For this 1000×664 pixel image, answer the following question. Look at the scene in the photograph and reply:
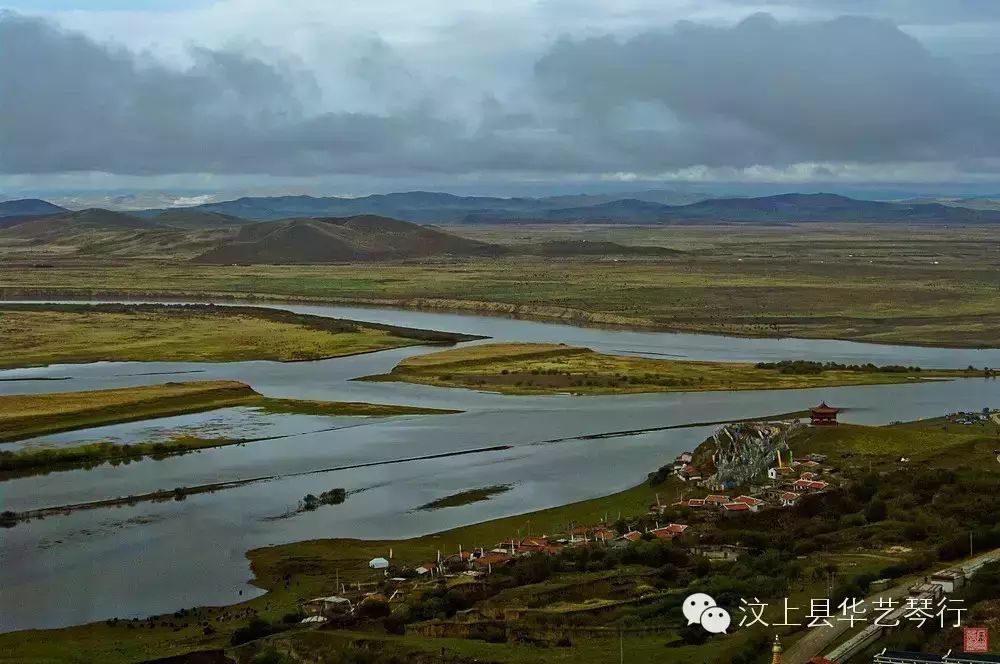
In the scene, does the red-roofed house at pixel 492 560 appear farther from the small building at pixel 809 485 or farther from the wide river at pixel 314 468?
the small building at pixel 809 485

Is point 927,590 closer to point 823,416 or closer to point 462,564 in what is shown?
point 462,564

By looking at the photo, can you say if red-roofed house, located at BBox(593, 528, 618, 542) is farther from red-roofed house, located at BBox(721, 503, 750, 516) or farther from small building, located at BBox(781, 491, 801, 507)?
small building, located at BBox(781, 491, 801, 507)

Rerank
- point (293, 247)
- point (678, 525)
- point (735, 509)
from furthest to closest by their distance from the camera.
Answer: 1. point (293, 247)
2. point (735, 509)
3. point (678, 525)

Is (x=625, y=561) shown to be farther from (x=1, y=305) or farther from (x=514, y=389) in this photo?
(x=1, y=305)


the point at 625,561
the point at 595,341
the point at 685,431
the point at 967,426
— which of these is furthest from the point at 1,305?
the point at 625,561

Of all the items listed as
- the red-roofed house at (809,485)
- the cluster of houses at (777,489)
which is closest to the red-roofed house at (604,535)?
the cluster of houses at (777,489)

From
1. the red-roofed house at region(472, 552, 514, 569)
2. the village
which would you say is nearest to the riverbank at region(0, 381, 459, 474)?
the village

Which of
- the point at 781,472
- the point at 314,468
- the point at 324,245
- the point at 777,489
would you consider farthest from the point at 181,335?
the point at 324,245
